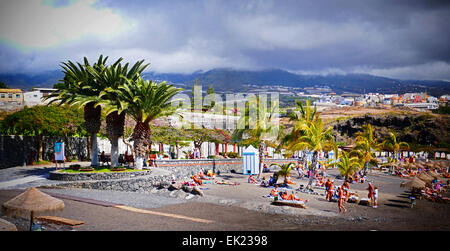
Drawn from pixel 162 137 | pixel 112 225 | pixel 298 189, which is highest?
pixel 162 137

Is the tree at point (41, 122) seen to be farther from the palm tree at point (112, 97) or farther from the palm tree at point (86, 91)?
the palm tree at point (112, 97)

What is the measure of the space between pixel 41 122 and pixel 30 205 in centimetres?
2103

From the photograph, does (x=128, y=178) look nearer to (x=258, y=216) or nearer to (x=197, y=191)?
(x=197, y=191)

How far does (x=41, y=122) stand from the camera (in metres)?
27.1

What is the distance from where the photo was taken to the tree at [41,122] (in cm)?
2689

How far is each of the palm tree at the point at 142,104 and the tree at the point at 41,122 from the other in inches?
296

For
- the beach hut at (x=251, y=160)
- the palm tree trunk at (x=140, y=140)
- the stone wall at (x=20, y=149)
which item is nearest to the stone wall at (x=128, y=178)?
the palm tree trunk at (x=140, y=140)

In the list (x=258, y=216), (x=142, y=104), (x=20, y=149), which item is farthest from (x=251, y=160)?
(x=20, y=149)
